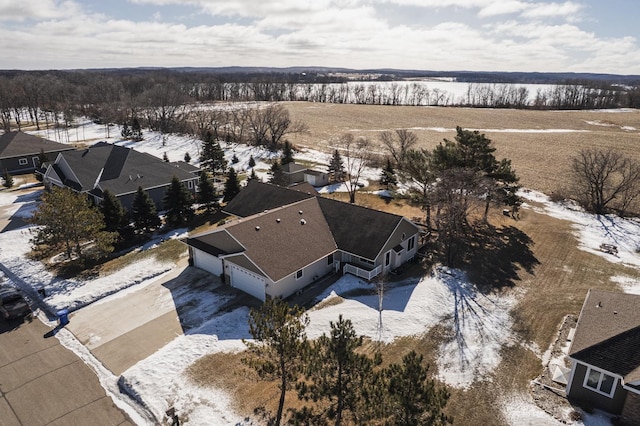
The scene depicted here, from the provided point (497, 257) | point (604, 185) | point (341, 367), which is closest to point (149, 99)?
point (497, 257)

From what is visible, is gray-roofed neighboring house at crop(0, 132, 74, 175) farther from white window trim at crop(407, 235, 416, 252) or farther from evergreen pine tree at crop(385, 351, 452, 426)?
evergreen pine tree at crop(385, 351, 452, 426)

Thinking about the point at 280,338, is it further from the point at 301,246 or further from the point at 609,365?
the point at 609,365

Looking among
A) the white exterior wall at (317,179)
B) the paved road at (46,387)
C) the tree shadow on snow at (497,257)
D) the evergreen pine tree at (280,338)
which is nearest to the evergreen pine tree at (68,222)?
the paved road at (46,387)

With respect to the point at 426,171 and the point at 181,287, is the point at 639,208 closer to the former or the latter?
the point at 426,171

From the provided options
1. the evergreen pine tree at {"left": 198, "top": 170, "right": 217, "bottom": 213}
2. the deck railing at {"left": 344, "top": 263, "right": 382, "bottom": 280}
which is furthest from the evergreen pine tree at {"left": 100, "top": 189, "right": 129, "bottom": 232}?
the deck railing at {"left": 344, "top": 263, "right": 382, "bottom": 280}

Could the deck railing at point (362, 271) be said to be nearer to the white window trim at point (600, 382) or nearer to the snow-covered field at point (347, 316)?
the snow-covered field at point (347, 316)

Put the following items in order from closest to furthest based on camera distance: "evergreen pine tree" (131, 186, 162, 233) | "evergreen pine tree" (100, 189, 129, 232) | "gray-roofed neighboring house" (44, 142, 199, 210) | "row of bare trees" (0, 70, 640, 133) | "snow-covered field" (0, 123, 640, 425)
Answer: "snow-covered field" (0, 123, 640, 425) < "evergreen pine tree" (100, 189, 129, 232) < "evergreen pine tree" (131, 186, 162, 233) < "gray-roofed neighboring house" (44, 142, 199, 210) < "row of bare trees" (0, 70, 640, 133)
